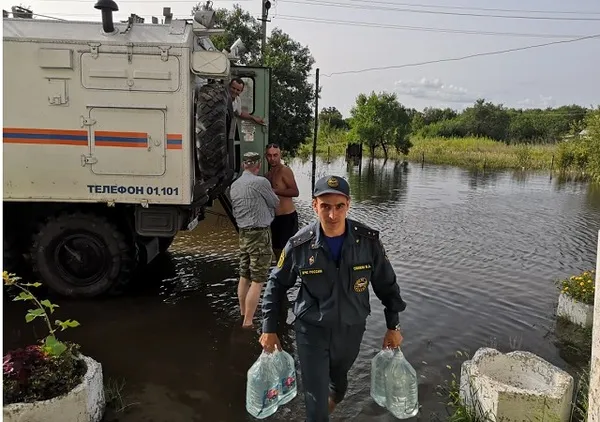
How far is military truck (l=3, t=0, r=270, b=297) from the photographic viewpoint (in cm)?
499

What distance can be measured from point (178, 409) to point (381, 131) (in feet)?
96.6

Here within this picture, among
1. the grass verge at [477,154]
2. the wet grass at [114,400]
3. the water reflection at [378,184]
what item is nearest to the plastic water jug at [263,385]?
the wet grass at [114,400]

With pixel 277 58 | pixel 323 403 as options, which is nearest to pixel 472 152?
pixel 277 58

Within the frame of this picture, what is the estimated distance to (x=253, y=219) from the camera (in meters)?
4.84

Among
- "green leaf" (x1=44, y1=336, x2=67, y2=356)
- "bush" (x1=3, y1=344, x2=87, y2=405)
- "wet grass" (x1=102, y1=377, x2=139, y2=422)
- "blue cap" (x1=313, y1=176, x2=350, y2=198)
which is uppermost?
"blue cap" (x1=313, y1=176, x2=350, y2=198)

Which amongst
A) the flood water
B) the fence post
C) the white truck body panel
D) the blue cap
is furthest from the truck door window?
the fence post

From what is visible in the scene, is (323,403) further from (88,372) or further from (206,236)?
(206,236)

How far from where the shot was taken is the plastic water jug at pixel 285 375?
3145 mm

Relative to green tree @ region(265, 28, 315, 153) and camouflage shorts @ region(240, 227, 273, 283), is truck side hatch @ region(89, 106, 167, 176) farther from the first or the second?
green tree @ region(265, 28, 315, 153)

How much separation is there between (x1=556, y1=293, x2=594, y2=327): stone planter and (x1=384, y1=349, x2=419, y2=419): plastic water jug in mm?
2764

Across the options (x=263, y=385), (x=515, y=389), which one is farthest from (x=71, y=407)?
(x=515, y=389)

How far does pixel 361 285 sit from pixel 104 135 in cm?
336

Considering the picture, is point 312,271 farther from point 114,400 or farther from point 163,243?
point 163,243

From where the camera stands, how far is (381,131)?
104ft
